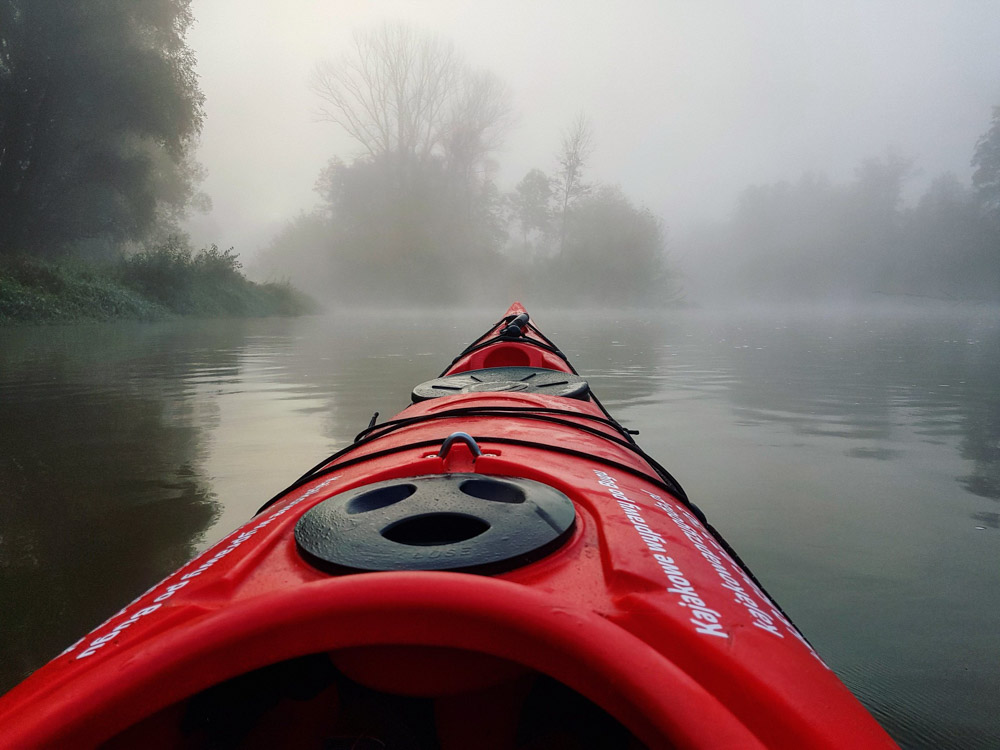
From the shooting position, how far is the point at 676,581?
2.51 feet

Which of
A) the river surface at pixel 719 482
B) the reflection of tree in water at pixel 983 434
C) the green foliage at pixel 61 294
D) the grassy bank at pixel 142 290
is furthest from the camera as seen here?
the grassy bank at pixel 142 290

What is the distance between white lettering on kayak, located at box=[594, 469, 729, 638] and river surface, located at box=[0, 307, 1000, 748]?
0.77 m

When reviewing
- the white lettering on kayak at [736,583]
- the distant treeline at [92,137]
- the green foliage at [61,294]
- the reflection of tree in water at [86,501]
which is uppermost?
the distant treeline at [92,137]

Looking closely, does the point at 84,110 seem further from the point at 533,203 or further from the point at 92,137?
the point at 533,203

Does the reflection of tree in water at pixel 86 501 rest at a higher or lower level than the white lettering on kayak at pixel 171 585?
lower

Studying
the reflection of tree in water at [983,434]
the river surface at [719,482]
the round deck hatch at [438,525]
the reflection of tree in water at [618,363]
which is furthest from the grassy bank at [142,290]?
the reflection of tree in water at [983,434]

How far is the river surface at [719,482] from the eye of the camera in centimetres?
151

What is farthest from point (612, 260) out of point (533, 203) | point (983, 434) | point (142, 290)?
point (983, 434)

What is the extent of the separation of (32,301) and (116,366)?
6455mm

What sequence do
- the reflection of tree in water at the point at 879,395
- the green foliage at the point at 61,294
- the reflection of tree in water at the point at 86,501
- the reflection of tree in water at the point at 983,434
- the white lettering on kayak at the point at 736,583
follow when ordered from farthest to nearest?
the green foliage at the point at 61,294 < the reflection of tree in water at the point at 879,395 < the reflection of tree in water at the point at 983,434 < the reflection of tree in water at the point at 86,501 < the white lettering on kayak at the point at 736,583

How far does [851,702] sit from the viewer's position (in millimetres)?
649

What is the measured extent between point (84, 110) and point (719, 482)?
17.4 meters

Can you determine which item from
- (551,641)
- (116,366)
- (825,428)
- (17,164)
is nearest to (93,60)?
(17,164)

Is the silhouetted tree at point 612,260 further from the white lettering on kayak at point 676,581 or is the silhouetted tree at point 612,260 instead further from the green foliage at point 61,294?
the white lettering on kayak at point 676,581
